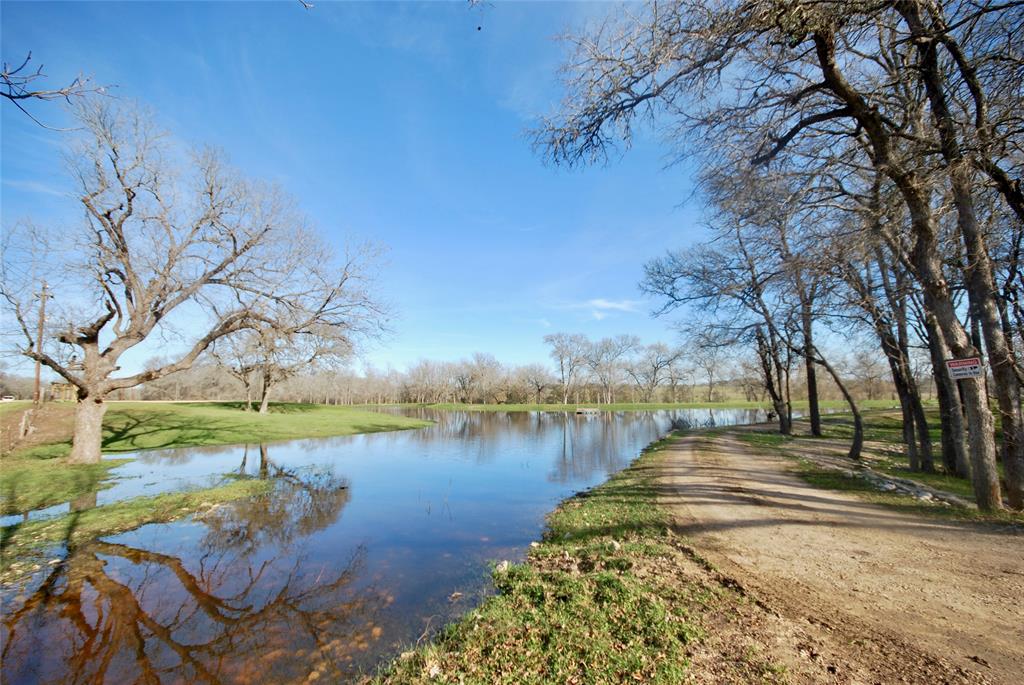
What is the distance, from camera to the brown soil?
129 inches

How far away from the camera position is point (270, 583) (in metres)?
5.99

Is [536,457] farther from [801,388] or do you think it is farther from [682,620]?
[801,388]

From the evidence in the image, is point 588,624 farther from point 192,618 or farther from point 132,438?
point 132,438

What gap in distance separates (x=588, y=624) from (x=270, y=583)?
4694mm

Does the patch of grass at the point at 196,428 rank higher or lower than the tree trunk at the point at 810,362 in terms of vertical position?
lower

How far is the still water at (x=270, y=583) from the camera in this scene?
4.23m

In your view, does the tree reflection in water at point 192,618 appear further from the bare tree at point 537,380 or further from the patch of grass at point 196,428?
the bare tree at point 537,380

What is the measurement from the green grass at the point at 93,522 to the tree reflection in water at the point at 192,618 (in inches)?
19.5

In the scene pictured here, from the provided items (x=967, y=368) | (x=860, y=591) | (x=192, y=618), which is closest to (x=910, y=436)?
(x=967, y=368)

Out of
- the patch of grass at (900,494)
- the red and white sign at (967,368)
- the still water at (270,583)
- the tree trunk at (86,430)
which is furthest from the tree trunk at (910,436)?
the tree trunk at (86,430)

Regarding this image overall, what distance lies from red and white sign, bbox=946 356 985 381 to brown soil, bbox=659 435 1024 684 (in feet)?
7.87

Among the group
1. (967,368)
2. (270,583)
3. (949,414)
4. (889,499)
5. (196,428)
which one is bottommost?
(270,583)

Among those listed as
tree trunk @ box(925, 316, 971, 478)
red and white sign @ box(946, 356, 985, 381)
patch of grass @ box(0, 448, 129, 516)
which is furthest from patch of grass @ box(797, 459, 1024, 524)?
patch of grass @ box(0, 448, 129, 516)

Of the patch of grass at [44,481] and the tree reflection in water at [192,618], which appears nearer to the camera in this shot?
the tree reflection in water at [192,618]
